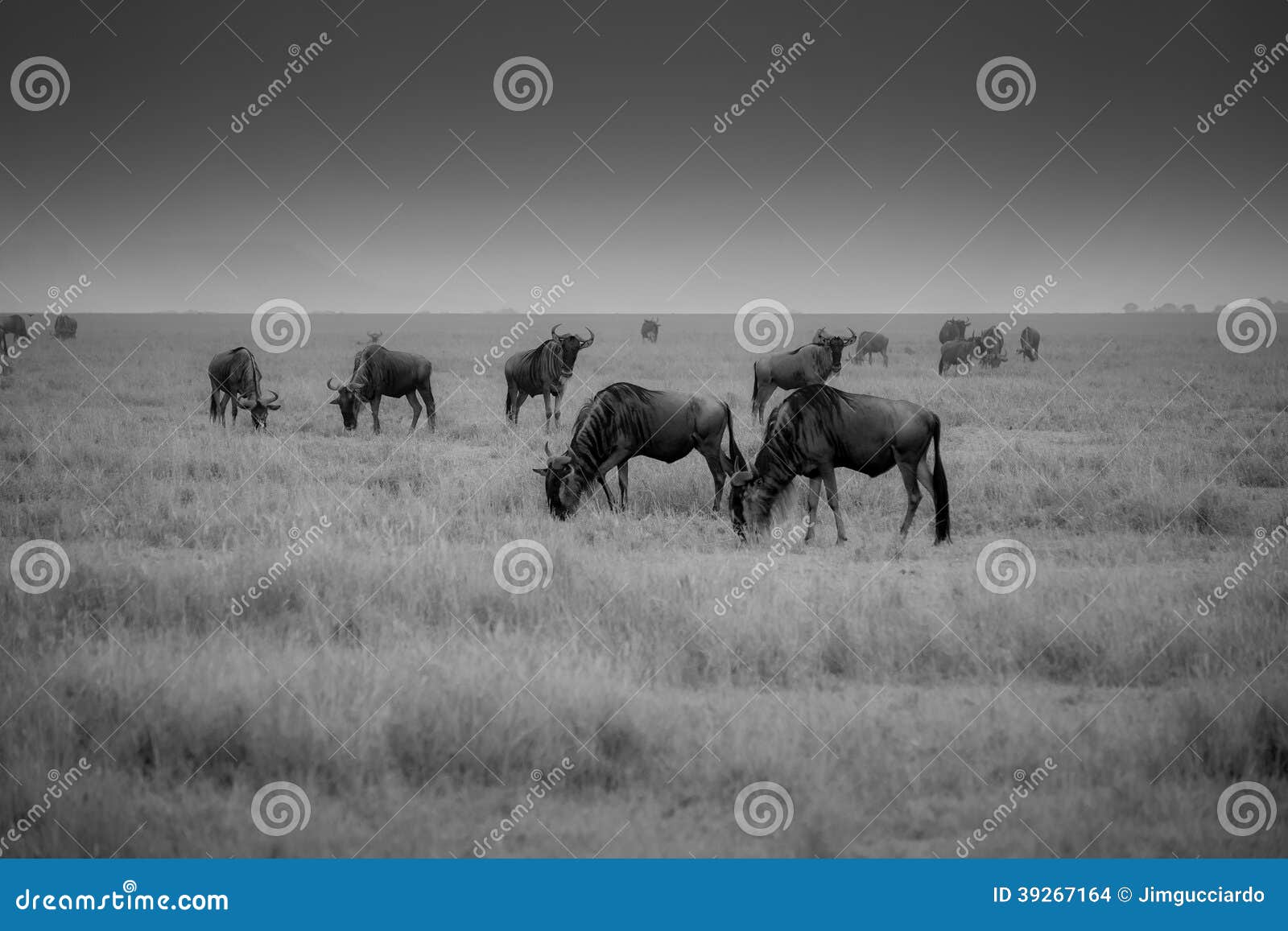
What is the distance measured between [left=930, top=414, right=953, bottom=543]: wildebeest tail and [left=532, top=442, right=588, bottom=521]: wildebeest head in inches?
148

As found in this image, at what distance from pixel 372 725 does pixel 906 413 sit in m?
6.52

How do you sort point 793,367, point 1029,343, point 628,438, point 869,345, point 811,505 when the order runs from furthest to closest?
1. point 1029,343
2. point 869,345
3. point 793,367
4. point 628,438
5. point 811,505

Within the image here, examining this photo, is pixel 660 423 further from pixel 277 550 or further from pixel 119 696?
pixel 119 696

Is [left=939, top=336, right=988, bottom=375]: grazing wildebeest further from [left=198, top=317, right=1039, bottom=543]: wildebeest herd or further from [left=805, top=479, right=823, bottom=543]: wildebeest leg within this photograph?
[left=805, top=479, right=823, bottom=543]: wildebeest leg

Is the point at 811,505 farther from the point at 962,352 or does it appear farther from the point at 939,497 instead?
the point at 962,352

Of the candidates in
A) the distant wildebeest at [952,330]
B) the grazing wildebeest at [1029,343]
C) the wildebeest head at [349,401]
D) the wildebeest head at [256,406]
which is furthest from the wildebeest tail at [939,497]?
the grazing wildebeest at [1029,343]

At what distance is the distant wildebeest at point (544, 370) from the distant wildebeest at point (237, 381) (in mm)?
4332

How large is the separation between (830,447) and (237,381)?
12241 millimetres

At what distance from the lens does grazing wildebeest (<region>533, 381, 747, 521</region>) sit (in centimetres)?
1016

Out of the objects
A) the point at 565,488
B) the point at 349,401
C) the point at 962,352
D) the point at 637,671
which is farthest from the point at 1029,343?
the point at 637,671

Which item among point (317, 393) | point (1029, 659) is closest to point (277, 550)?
point (1029, 659)

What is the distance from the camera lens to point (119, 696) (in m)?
5.46

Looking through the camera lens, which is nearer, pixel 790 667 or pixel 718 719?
pixel 718 719

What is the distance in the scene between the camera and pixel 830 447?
9508mm
